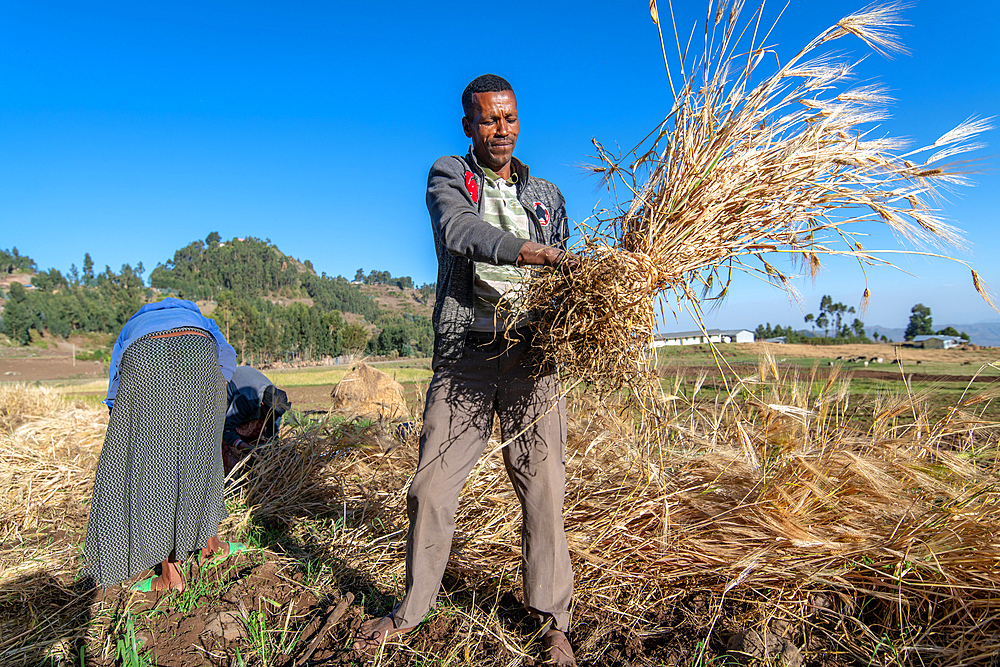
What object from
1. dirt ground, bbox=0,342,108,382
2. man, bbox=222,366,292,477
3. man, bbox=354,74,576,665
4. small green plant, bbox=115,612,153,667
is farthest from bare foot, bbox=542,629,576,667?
dirt ground, bbox=0,342,108,382

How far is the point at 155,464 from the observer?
233 cm

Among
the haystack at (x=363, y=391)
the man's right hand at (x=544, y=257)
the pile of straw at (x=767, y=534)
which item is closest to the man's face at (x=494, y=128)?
the man's right hand at (x=544, y=257)

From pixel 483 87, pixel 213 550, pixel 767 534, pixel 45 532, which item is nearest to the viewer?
pixel 483 87

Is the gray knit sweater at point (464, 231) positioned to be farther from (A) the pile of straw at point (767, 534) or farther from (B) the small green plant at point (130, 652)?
(B) the small green plant at point (130, 652)

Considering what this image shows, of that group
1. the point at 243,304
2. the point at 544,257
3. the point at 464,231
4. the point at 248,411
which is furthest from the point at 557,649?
the point at 243,304

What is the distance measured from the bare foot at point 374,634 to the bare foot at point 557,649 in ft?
1.59

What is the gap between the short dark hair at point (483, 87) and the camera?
6.31 feet

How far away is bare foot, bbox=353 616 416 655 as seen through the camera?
1.83 m

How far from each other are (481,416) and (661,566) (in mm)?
1106

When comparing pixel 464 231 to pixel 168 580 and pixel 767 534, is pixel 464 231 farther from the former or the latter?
pixel 168 580

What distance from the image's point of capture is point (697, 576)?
2246 mm

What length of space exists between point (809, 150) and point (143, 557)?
9.86ft

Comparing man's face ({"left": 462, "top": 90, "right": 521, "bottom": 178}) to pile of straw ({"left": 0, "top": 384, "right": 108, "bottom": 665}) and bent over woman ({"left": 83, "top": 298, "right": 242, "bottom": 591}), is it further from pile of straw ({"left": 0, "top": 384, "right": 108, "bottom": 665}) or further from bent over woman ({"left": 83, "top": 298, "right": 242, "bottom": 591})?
pile of straw ({"left": 0, "top": 384, "right": 108, "bottom": 665})

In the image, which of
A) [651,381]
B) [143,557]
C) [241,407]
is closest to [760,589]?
[651,381]
